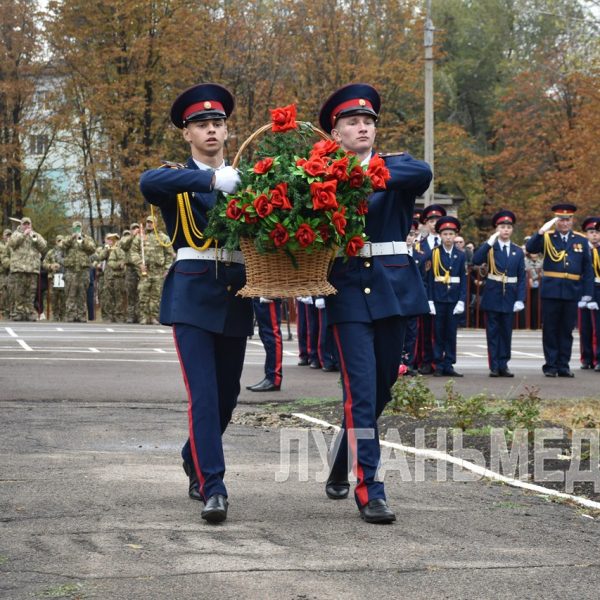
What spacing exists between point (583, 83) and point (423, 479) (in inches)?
1375

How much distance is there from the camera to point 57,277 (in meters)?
29.9

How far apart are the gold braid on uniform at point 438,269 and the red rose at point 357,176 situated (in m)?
11.0

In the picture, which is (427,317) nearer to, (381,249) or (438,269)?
(438,269)

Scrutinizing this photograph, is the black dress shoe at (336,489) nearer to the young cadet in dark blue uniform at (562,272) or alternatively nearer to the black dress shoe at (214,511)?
the black dress shoe at (214,511)

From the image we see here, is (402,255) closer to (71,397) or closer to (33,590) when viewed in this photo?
(33,590)

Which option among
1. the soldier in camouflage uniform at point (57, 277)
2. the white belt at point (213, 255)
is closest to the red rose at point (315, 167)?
the white belt at point (213, 255)

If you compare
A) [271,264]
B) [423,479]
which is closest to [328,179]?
[271,264]

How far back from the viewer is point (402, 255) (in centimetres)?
744

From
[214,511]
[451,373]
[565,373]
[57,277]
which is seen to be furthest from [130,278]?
[214,511]

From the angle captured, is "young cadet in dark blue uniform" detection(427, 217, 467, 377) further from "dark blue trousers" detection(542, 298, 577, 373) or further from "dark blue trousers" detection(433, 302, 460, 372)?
"dark blue trousers" detection(542, 298, 577, 373)

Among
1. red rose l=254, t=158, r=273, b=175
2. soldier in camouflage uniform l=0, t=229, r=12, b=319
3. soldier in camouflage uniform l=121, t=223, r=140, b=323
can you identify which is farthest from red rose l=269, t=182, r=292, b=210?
soldier in camouflage uniform l=0, t=229, r=12, b=319

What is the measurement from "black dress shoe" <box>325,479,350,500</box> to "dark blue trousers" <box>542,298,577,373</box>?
1037 cm

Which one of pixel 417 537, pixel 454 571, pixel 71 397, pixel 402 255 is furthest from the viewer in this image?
pixel 71 397

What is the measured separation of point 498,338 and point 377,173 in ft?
35.4
